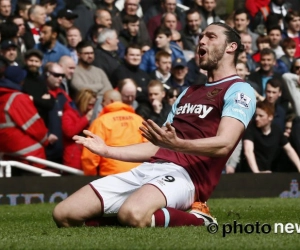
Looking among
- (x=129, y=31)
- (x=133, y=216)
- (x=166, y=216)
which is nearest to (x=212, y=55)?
(x=166, y=216)

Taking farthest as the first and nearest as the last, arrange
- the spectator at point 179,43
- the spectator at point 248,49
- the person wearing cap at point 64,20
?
the spectator at point 248,49 → the spectator at point 179,43 → the person wearing cap at point 64,20

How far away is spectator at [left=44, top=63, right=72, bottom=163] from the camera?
14445 millimetres

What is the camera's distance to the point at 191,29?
18359 mm

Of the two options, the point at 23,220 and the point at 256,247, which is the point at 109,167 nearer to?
the point at 23,220

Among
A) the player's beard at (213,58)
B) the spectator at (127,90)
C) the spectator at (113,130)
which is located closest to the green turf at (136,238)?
the player's beard at (213,58)

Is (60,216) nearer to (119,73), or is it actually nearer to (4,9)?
(119,73)

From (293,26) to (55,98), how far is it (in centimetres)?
662

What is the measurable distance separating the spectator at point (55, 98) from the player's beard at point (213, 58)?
18.9 feet

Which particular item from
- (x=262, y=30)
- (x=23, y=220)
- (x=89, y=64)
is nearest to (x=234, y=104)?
(x=23, y=220)

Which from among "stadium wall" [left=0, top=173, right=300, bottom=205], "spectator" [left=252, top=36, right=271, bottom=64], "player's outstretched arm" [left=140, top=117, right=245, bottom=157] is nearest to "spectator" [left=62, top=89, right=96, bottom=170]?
"stadium wall" [left=0, top=173, right=300, bottom=205]

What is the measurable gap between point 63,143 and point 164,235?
7.01 m

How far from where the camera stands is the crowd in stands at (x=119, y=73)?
1394 centimetres

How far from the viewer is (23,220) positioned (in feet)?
35.3

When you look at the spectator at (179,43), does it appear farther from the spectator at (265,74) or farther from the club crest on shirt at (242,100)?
the club crest on shirt at (242,100)
